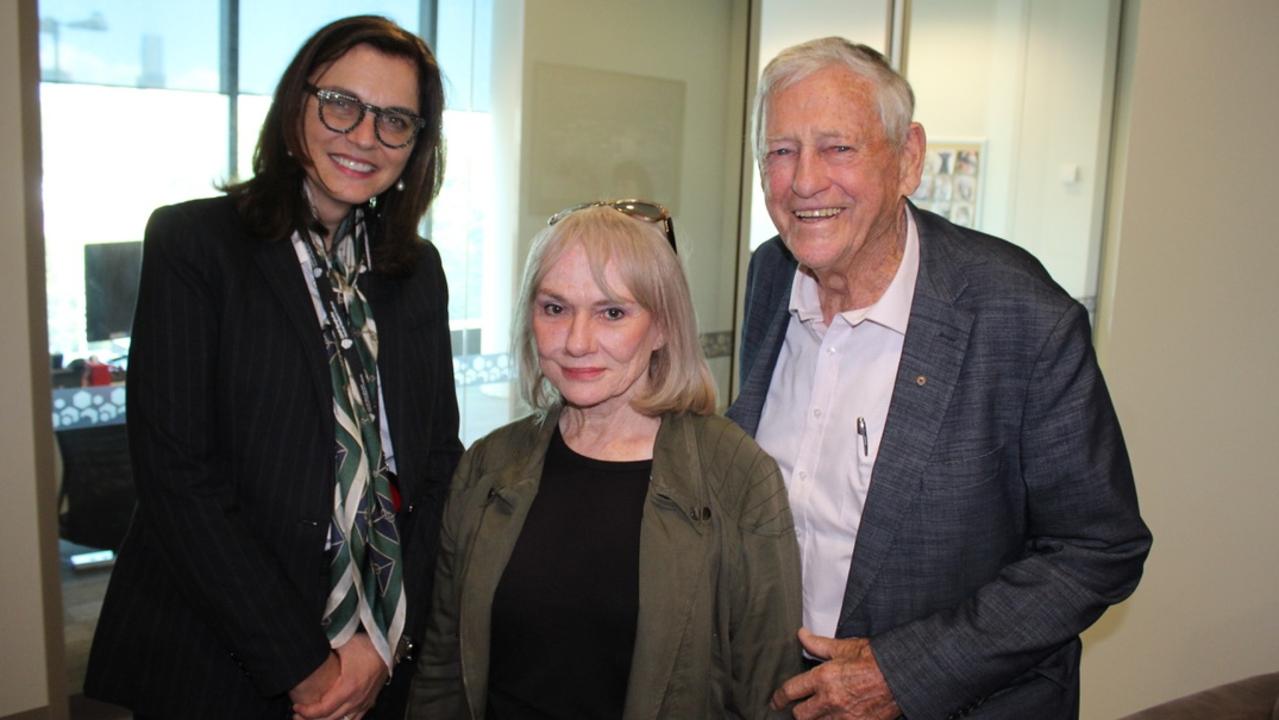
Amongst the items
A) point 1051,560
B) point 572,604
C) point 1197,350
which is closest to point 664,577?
point 572,604

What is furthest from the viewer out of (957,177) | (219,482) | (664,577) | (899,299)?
(957,177)

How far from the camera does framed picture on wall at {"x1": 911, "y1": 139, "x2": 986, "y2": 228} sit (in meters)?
4.95

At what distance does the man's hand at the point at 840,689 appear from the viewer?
1742 mm

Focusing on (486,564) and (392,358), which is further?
(392,358)

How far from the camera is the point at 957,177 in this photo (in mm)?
4980

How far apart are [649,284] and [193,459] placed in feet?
2.80

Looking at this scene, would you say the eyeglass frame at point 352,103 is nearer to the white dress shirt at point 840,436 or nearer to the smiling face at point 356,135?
the smiling face at point 356,135

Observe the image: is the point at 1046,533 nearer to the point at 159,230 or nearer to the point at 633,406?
the point at 633,406

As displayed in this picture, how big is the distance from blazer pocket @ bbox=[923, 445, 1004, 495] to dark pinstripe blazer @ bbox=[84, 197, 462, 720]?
1.09 m

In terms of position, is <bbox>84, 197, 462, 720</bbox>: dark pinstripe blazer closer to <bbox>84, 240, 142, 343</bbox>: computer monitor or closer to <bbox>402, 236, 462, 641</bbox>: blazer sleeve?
<bbox>402, 236, 462, 641</bbox>: blazer sleeve

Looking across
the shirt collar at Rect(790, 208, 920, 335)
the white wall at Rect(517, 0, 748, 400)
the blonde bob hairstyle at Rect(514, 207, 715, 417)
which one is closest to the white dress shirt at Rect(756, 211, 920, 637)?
the shirt collar at Rect(790, 208, 920, 335)

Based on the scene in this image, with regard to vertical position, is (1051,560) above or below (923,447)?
below

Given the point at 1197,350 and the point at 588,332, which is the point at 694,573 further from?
the point at 1197,350

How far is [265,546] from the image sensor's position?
72.0 inches
